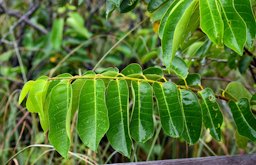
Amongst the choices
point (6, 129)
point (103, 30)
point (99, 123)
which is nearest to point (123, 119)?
point (99, 123)

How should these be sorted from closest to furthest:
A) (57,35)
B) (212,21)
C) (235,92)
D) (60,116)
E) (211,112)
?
1. (212,21)
2. (60,116)
3. (211,112)
4. (235,92)
5. (57,35)

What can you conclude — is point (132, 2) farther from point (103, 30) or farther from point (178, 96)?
point (103, 30)

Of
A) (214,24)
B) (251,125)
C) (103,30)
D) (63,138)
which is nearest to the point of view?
(214,24)

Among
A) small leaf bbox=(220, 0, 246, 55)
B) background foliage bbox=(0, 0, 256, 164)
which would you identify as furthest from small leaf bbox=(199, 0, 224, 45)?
background foliage bbox=(0, 0, 256, 164)

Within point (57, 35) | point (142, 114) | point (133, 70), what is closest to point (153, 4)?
point (133, 70)

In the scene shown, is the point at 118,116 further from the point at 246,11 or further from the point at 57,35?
the point at 57,35

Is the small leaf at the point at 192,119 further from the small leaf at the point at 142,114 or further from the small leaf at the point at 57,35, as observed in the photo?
the small leaf at the point at 57,35
